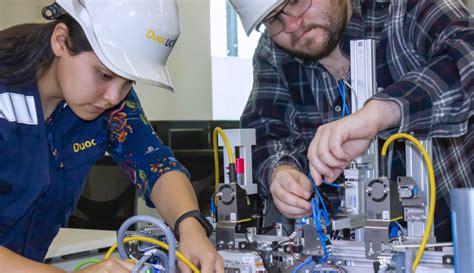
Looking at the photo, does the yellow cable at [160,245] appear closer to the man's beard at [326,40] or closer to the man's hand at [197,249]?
the man's hand at [197,249]

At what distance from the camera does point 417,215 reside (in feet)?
4.05

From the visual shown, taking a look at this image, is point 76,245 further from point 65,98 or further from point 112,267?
point 112,267

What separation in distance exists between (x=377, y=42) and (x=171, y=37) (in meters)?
0.60

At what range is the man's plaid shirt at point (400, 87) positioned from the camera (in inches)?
52.4

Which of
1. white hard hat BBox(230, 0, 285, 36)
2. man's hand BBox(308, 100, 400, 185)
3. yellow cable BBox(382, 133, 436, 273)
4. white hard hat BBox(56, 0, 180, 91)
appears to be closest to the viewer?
yellow cable BBox(382, 133, 436, 273)

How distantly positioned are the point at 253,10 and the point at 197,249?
0.63 metres

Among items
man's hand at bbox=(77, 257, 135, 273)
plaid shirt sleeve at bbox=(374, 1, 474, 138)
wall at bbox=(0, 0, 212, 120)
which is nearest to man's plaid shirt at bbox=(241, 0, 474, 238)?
plaid shirt sleeve at bbox=(374, 1, 474, 138)

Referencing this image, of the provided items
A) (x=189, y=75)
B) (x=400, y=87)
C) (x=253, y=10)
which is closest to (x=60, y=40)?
(x=253, y=10)

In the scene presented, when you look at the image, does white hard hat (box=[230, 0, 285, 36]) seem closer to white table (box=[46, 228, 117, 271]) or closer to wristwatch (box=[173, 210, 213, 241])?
wristwatch (box=[173, 210, 213, 241])

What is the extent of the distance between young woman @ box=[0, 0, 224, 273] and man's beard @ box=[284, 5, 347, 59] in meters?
0.40

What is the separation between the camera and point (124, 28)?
1370 millimetres

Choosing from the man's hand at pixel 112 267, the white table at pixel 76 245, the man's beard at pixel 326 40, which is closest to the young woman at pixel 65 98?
the man's hand at pixel 112 267

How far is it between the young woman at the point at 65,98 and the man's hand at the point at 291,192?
196 millimetres

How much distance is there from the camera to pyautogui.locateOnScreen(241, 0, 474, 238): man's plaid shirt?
1331 millimetres
